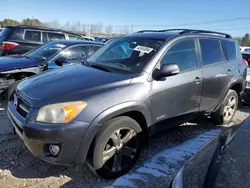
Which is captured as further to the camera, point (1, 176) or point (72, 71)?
point (72, 71)

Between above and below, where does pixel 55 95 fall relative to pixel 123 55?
below

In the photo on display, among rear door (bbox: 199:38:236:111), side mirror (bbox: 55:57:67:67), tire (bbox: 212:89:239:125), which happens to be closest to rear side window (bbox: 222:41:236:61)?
rear door (bbox: 199:38:236:111)

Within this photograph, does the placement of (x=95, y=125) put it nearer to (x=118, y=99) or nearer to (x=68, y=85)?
(x=118, y=99)

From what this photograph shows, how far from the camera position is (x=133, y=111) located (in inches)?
117

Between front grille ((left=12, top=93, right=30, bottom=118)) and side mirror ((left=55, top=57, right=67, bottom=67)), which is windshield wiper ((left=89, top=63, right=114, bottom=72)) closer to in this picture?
front grille ((left=12, top=93, right=30, bottom=118))

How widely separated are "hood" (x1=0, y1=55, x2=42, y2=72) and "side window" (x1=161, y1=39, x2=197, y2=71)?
10.9 feet

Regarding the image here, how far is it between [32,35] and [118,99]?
801 cm

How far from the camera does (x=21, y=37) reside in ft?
30.1

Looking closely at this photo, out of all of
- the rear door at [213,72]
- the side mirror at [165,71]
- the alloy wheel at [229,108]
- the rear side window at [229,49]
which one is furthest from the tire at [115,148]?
the rear side window at [229,49]

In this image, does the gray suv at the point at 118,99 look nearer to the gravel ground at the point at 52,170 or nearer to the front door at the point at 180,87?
the front door at the point at 180,87

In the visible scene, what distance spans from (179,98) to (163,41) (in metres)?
0.85

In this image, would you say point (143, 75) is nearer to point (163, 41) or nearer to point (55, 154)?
point (163, 41)

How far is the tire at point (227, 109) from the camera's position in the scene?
4.69 metres

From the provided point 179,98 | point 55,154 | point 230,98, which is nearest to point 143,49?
point 179,98
